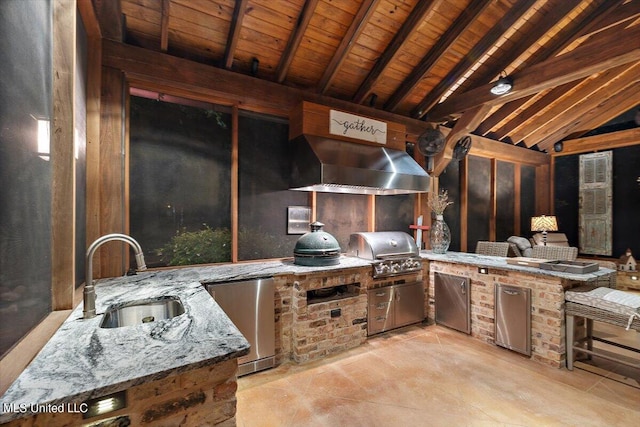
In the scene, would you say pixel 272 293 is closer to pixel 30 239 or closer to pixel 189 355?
pixel 189 355

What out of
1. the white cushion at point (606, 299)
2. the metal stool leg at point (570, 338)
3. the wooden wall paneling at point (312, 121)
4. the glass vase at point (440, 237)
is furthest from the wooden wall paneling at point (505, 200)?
the wooden wall paneling at point (312, 121)

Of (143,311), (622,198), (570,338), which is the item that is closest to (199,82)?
(143,311)

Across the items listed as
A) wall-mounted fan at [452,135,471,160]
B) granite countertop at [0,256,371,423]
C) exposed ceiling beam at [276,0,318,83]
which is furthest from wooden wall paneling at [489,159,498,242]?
granite countertop at [0,256,371,423]

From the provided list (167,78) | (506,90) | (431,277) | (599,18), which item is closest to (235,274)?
(167,78)

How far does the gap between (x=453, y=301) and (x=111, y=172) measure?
153 inches

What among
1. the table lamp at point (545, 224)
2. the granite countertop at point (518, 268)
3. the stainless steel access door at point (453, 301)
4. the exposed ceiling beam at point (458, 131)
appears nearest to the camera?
the granite countertop at point (518, 268)

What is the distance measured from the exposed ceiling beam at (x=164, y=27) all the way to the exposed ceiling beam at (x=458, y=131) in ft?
12.4

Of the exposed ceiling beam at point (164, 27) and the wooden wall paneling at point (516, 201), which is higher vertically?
the exposed ceiling beam at point (164, 27)

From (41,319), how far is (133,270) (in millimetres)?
1297

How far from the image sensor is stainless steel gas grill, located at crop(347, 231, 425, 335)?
3361 mm

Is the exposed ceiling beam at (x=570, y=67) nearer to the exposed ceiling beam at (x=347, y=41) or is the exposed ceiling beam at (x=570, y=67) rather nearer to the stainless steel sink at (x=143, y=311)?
the exposed ceiling beam at (x=347, y=41)

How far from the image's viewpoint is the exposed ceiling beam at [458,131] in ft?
13.3

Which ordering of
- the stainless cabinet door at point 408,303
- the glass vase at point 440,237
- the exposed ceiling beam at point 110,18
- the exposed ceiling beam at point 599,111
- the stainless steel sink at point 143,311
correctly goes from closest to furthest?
the stainless steel sink at point 143,311 → the exposed ceiling beam at point 110,18 → the stainless cabinet door at point 408,303 → the glass vase at point 440,237 → the exposed ceiling beam at point 599,111

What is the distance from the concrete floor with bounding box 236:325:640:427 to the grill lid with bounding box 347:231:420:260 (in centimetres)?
105
